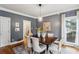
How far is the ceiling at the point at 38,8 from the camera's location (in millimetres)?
1756

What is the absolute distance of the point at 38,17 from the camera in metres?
1.93

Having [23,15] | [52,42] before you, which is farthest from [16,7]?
[52,42]

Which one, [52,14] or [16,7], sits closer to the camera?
[16,7]

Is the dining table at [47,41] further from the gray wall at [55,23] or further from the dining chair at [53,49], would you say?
the gray wall at [55,23]

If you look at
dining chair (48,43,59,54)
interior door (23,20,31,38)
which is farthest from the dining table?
interior door (23,20,31,38)

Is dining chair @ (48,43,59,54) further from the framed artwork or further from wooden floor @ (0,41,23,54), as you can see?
wooden floor @ (0,41,23,54)

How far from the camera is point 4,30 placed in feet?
5.92

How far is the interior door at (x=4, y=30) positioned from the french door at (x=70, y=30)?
1221 mm

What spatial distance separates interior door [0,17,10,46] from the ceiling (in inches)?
11.1

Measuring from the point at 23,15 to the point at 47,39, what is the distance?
0.79 metres

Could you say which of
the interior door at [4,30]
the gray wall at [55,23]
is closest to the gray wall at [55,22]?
the gray wall at [55,23]
